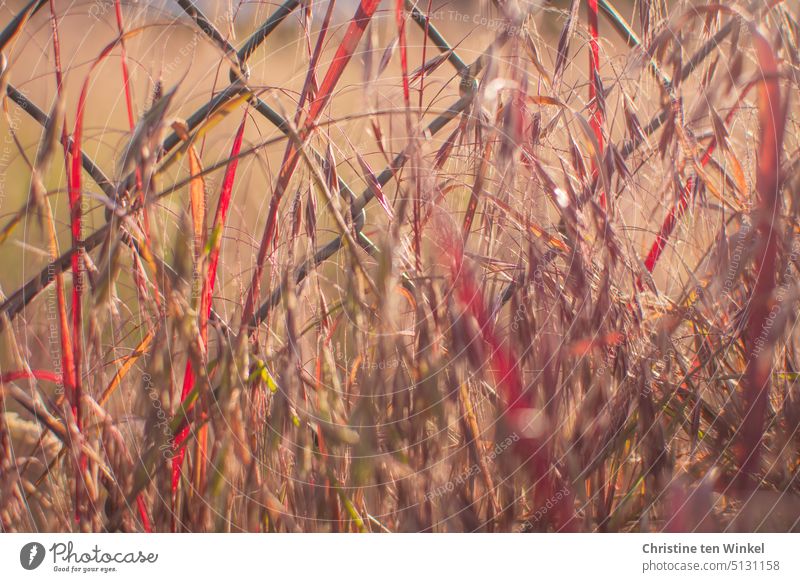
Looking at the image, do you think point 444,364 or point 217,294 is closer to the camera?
point 444,364

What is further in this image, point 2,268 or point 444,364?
point 2,268

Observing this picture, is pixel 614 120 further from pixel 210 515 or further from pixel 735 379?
pixel 210 515

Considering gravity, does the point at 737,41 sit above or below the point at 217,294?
above

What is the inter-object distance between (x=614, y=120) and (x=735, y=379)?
0.25m

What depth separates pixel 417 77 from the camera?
54 cm

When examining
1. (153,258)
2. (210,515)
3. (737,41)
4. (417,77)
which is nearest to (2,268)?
(153,258)

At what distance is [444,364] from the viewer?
488 millimetres

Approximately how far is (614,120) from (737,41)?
0.13 metres

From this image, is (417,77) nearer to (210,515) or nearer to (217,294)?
(217,294)

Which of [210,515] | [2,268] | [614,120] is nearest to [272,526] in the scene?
[210,515]

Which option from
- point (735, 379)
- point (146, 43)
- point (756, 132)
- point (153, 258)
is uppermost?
point (146, 43)

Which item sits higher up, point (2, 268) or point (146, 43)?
point (146, 43)
